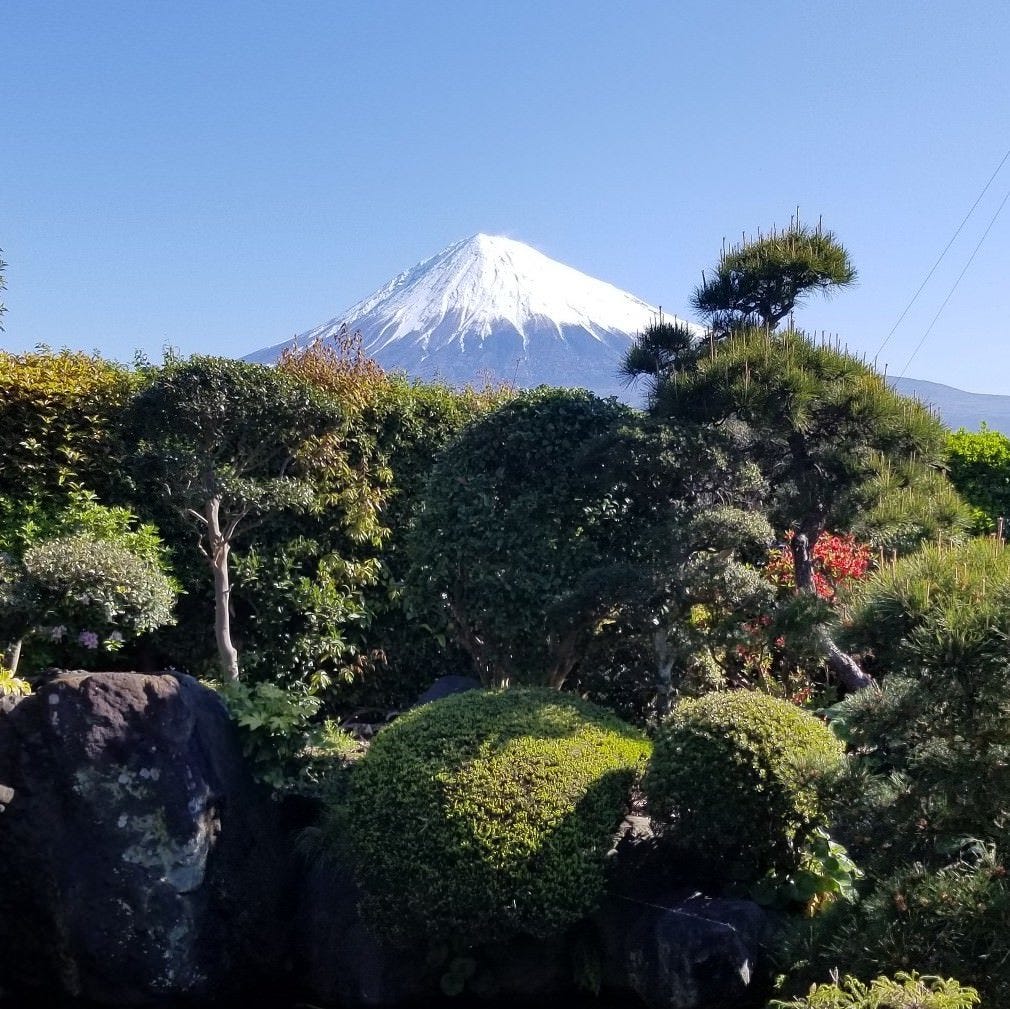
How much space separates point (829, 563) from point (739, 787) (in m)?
4.95

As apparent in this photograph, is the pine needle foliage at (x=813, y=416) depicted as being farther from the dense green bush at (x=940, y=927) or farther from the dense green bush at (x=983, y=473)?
the dense green bush at (x=983, y=473)

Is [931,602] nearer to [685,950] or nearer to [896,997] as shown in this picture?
[896,997]

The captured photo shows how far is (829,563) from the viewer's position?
364 inches

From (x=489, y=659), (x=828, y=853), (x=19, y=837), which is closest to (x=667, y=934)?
(x=828, y=853)

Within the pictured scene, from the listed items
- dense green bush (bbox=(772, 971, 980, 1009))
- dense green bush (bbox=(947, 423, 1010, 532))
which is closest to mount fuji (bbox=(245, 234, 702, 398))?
dense green bush (bbox=(947, 423, 1010, 532))

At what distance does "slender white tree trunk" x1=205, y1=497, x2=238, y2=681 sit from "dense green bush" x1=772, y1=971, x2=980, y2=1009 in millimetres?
5879

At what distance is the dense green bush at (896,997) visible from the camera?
3211 millimetres

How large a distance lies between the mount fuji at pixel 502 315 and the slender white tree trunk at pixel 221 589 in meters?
98.7

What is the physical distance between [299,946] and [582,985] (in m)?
1.53

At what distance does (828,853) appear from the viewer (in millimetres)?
4785

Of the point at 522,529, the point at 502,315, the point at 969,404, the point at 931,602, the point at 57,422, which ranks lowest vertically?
the point at 931,602

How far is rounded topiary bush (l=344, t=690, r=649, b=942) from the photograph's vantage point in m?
4.62

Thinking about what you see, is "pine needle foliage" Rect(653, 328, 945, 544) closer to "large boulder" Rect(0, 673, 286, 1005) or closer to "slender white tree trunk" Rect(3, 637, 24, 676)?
"large boulder" Rect(0, 673, 286, 1005)

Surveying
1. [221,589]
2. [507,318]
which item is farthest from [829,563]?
[507,318]
